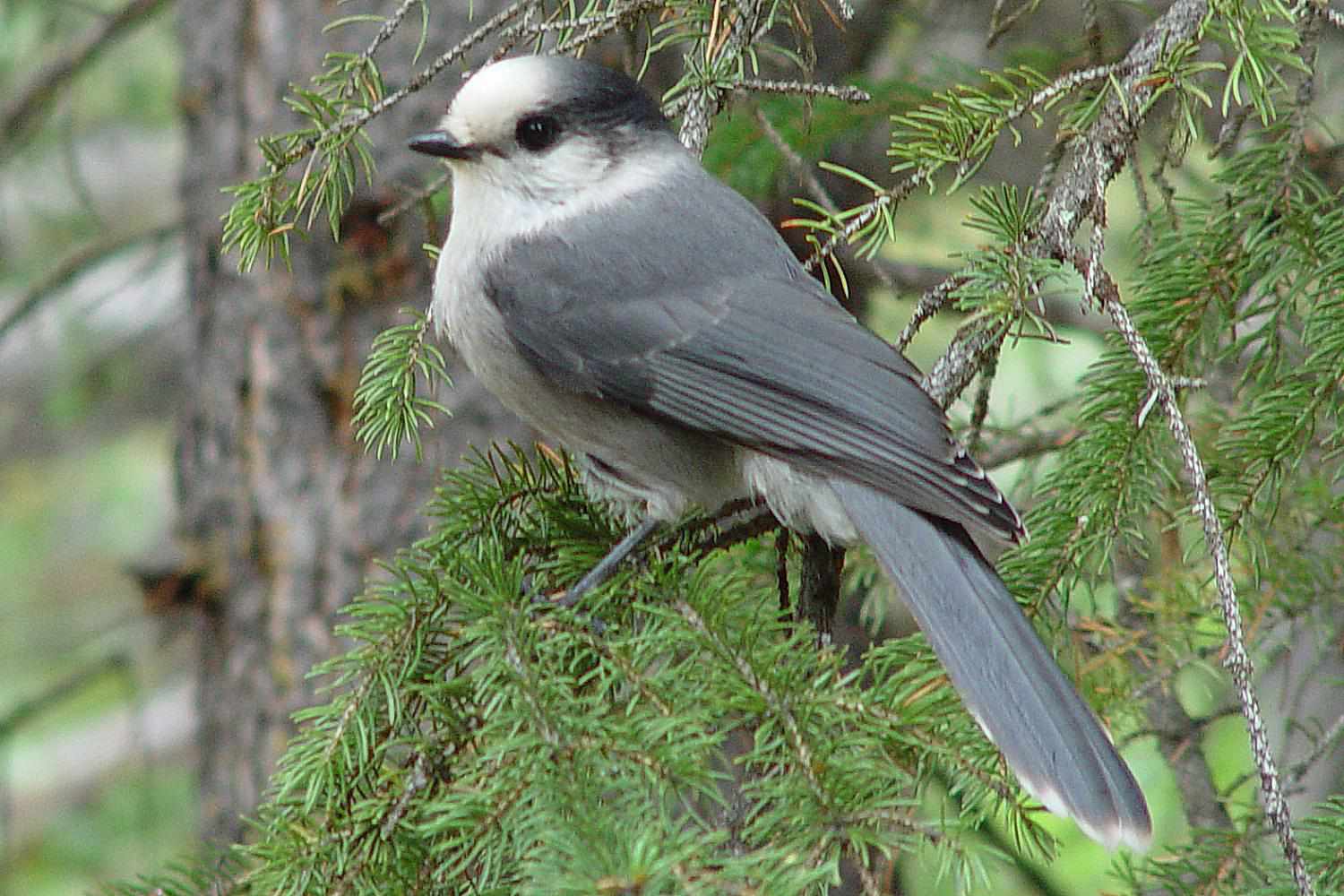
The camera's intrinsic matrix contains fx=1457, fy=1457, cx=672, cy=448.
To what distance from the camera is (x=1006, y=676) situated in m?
1.69

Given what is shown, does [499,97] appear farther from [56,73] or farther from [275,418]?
[56,73]

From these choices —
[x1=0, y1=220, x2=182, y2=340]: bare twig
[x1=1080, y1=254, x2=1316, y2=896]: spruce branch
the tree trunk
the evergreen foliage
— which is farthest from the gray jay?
[x1=0, y1=220, x2=182, y2=340]: bare twig

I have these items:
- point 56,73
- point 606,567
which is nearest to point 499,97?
point 606,567

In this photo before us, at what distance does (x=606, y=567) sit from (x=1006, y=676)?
526mm

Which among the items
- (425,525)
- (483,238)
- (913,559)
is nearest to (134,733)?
(425,525)

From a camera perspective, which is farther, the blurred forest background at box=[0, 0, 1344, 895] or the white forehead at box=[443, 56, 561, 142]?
the blurred forest background at box=[0, 0, 1344, 895]

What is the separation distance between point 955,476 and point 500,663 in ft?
2.27

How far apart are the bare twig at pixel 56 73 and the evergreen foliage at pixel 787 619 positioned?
180cm

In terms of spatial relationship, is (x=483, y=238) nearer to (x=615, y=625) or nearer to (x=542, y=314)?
(x=542, y=314)

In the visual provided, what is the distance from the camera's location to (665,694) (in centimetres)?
157

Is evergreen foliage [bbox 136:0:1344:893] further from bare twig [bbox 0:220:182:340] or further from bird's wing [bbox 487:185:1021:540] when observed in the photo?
bare twig [bbox 0:220:182:340]

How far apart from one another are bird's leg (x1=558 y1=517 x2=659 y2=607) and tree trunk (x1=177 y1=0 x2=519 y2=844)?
1.28 m

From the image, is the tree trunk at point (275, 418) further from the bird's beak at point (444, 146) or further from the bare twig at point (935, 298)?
the bare twig at point (935, 298)

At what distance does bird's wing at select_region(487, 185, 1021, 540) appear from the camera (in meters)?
1.99
